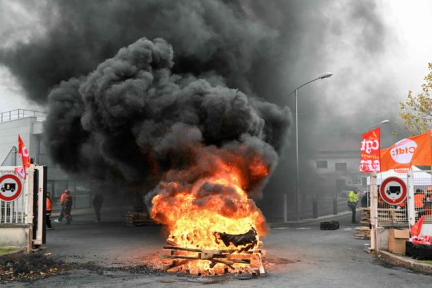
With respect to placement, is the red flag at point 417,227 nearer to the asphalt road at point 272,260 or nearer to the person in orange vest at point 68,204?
the asphalt road at point 272,260

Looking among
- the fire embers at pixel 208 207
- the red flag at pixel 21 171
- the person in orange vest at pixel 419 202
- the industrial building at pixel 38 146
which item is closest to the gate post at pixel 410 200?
the person in orange vest at pixel 419 202

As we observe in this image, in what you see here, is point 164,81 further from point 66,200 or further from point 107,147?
point 66,200

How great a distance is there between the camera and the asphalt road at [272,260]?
764 centimetres

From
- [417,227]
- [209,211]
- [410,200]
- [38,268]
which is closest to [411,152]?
[410,200]

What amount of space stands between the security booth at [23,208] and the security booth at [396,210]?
30.2 feet

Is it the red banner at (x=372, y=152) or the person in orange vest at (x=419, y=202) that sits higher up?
the red banner at (x=372, y=152)

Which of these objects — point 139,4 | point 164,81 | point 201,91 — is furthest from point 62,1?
point 201,91

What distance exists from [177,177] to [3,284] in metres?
4.93

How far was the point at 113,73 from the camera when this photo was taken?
42.9ft

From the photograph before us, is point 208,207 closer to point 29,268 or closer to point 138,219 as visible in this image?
point 29,268

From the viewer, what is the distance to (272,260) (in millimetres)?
10102

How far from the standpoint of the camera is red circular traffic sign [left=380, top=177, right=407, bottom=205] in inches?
421

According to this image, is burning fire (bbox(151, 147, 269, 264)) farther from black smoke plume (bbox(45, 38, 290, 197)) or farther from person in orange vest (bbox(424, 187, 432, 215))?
person in orange vest (bbox(424, 187, 432, 215))

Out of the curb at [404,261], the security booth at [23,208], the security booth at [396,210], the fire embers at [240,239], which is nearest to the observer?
the curb at [404,261]
